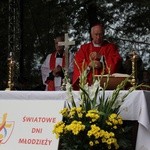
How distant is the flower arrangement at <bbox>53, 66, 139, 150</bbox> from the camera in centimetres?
424

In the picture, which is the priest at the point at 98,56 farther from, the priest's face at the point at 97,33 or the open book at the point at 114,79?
the open book at the point at 114,79

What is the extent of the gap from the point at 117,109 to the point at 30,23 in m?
8.37

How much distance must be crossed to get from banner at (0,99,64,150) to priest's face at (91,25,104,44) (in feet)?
4.75

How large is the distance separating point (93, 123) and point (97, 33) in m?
1.99

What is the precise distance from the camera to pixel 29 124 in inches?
194

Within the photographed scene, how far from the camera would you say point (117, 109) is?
4.48 metres

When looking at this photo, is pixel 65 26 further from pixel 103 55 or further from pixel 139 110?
pixel 139 110

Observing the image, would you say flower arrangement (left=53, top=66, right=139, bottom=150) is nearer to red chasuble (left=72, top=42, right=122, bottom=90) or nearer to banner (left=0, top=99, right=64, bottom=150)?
banner (left=0, top=99, right=64, bottom=150)

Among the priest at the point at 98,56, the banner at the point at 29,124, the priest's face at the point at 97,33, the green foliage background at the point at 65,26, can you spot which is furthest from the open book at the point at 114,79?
the green foliage background at the point at 65,26

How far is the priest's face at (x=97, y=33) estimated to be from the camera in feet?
19.5

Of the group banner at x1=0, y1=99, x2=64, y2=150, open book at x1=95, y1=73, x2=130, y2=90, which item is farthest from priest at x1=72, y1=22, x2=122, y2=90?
banner at x1=0, y1=99, x2=64, y2=150

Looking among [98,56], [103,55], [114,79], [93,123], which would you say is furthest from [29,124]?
[103,55]

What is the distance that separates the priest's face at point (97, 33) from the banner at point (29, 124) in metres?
1.45

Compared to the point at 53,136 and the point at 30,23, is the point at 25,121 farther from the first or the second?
the point at 30,23
